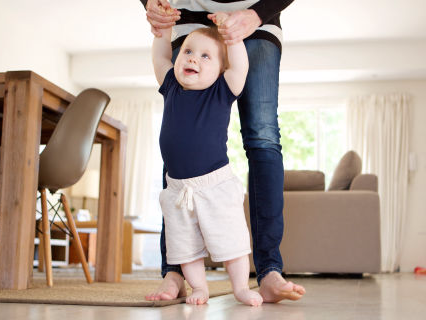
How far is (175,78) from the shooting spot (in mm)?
1497

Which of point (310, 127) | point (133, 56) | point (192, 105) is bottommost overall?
point (192, 105)

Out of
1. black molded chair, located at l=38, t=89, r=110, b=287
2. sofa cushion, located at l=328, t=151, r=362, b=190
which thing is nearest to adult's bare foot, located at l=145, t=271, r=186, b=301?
black molded chair, located at l=38, t=89, r=110, b=287

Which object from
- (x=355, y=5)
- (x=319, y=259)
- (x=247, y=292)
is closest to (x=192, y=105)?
(x=247, y=292)

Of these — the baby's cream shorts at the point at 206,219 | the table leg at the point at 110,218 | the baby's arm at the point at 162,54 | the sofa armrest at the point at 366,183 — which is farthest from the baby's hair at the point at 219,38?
the sofa armrest at the point at 366,183

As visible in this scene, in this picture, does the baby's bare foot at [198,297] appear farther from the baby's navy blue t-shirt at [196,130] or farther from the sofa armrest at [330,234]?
the sofa armrest at [330,234]

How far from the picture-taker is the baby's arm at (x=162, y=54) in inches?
60.9

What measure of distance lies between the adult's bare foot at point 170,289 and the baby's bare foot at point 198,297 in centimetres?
7

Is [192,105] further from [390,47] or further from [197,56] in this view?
[390,47]

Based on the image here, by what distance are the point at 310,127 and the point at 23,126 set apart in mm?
5907

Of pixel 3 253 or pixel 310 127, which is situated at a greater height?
pixel 310 127

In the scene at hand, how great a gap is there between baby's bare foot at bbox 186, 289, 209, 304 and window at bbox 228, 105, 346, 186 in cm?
603

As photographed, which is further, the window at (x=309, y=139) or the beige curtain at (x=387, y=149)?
the window at (x=309, y=139)

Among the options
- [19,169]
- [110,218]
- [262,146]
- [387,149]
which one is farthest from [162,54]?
[387,149]

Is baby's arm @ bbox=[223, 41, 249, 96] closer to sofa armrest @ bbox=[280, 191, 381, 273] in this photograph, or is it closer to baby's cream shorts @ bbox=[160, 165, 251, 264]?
baby's cream shorts @ bbox=[160, 165, 251, 264]
